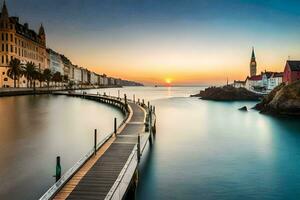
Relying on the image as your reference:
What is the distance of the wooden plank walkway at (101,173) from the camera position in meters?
14.2

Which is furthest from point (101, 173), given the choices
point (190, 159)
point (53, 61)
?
point (53, 61)

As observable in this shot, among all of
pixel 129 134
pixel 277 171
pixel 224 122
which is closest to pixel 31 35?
pixel 224 122

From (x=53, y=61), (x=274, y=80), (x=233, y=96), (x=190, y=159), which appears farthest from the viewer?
(x=53, y=61)

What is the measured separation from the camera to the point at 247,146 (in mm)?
33594

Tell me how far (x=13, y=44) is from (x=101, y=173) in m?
105

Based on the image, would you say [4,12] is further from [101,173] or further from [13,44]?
[101,173]

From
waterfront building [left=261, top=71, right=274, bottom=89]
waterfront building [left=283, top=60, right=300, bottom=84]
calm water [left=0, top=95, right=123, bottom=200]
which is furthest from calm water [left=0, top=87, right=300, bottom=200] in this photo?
waterfront building [left=261, top=71, right=274, bottom=89]

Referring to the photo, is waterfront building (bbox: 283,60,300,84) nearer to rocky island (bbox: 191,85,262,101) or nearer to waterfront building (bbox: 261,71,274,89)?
rocky island (bbox: 191,85,262,101)

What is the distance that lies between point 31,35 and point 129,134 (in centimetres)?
12248

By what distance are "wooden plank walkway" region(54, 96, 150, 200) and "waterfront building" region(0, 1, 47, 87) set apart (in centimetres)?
9136

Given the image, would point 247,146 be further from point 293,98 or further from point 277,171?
point 293,98

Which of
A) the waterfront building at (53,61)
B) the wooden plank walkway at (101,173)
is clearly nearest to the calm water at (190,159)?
the wooden plank walkway at (101,173)

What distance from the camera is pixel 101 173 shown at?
16.8 meters

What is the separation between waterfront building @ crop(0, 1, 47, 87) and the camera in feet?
344
